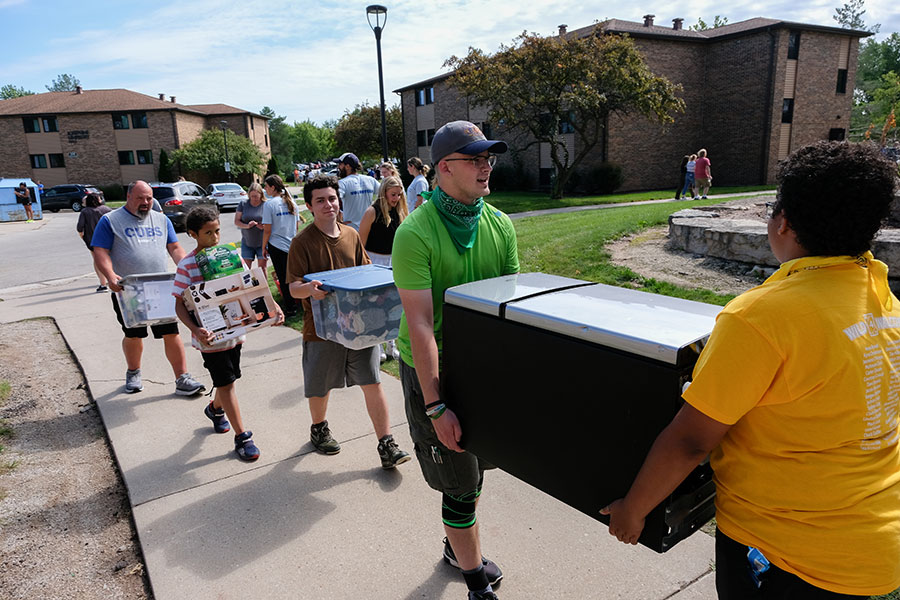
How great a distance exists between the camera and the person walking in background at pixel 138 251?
5086 mm

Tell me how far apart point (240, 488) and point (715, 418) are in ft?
10.3

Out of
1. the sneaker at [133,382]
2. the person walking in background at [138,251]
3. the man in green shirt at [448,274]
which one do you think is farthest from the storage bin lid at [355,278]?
the sneaker at [133,382]

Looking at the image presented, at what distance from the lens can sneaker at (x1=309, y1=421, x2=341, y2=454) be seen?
407 centimetres

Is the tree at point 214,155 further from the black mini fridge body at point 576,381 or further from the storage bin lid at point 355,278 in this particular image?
the black mini fridge body at point 576,381

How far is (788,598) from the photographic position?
1.50 meters

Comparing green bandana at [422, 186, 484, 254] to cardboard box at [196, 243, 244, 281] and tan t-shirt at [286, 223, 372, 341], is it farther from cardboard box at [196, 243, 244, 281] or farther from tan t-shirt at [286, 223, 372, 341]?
cardboard box at [196, 243, 244, 281]

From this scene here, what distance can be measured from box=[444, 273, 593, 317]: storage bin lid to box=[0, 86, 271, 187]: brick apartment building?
183 ft

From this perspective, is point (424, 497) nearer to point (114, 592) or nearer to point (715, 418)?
point (114, 592)

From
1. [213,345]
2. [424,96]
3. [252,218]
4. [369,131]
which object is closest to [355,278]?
[213,345]

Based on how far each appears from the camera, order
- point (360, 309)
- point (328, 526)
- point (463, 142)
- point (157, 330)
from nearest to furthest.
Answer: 1. point (463, 142)
2. point (328, 526)
3. point (360, 309)
4. point (157, 330)

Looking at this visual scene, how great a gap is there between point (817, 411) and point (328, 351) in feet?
9.98

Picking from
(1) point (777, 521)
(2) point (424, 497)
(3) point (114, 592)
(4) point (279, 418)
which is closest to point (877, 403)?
(1) point (777, 521)

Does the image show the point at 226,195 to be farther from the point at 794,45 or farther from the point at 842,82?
the point at 842,82

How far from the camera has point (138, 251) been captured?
516cm
